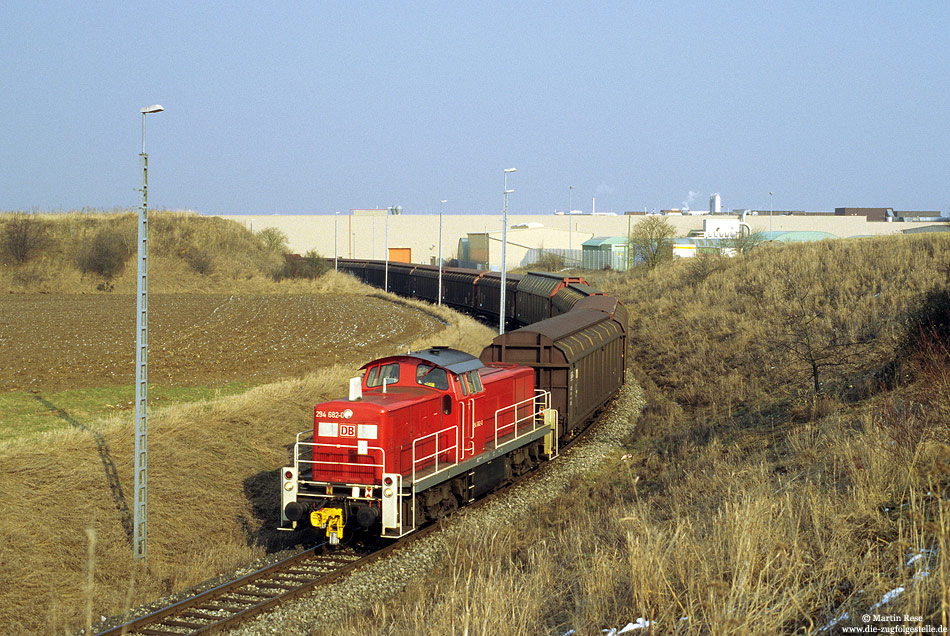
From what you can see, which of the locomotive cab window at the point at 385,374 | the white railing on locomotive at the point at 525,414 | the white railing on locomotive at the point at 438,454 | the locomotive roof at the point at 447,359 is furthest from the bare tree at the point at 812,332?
the locomotive cab window at the point at 385,374

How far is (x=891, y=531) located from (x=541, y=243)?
82505 mm

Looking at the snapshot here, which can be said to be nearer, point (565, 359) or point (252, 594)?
point (252, 594)

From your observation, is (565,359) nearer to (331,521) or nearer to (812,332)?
(331,521)

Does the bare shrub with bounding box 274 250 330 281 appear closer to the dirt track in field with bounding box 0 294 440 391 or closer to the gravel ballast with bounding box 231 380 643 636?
the dirt track in field with bounding box 0 294 440 391

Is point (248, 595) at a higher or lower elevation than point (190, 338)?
lower

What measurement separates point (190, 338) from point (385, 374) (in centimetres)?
2648

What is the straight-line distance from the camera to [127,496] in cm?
1479

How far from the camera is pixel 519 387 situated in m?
17.6

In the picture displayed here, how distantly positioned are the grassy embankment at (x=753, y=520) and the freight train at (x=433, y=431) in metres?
1.39

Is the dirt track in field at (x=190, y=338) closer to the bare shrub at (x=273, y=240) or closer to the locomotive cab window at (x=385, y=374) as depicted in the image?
the locomotive cab window at (x=385, y=374)

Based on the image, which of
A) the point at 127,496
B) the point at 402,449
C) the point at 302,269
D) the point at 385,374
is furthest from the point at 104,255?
the point at 402,449

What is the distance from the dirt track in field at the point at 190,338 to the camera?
26.7 m

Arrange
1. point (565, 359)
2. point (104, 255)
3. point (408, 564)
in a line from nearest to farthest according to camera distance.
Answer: point (408, 564), point (565, 359), point (104, 255)

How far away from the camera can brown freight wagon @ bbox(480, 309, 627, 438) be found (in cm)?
1909
